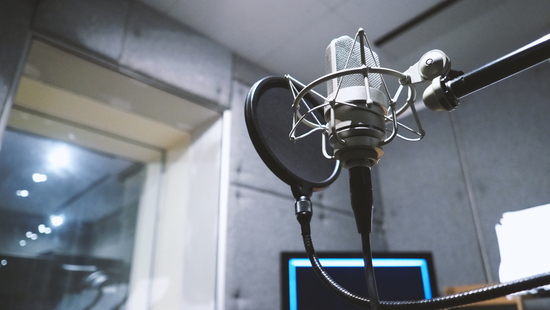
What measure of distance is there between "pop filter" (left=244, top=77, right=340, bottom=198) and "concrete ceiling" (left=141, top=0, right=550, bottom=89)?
1318 millimetres

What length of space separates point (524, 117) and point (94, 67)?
212cm

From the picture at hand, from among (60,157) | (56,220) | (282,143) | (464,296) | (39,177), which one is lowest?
(464,296)

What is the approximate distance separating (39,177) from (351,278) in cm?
148

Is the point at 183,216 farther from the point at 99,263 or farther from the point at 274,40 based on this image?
the point at 274,40

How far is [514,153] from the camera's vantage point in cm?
201

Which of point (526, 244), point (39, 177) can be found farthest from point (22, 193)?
point (526, 244)

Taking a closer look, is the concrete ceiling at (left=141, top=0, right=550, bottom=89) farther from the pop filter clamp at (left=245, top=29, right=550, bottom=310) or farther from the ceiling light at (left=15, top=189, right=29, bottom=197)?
the pop filter clamp at (left=245, top=29, right=550, bottom=310)

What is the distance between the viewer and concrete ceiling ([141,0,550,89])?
71.9 inches

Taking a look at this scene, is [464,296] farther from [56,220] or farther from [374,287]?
[56,220]

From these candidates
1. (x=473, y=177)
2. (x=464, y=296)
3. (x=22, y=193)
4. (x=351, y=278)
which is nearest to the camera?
(x=464, y=296)

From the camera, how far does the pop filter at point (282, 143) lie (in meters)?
0.50

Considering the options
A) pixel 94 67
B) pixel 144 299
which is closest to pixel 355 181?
pixel 94 67

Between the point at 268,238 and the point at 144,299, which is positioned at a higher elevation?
the point at 268,238

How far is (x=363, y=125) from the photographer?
40 cm
